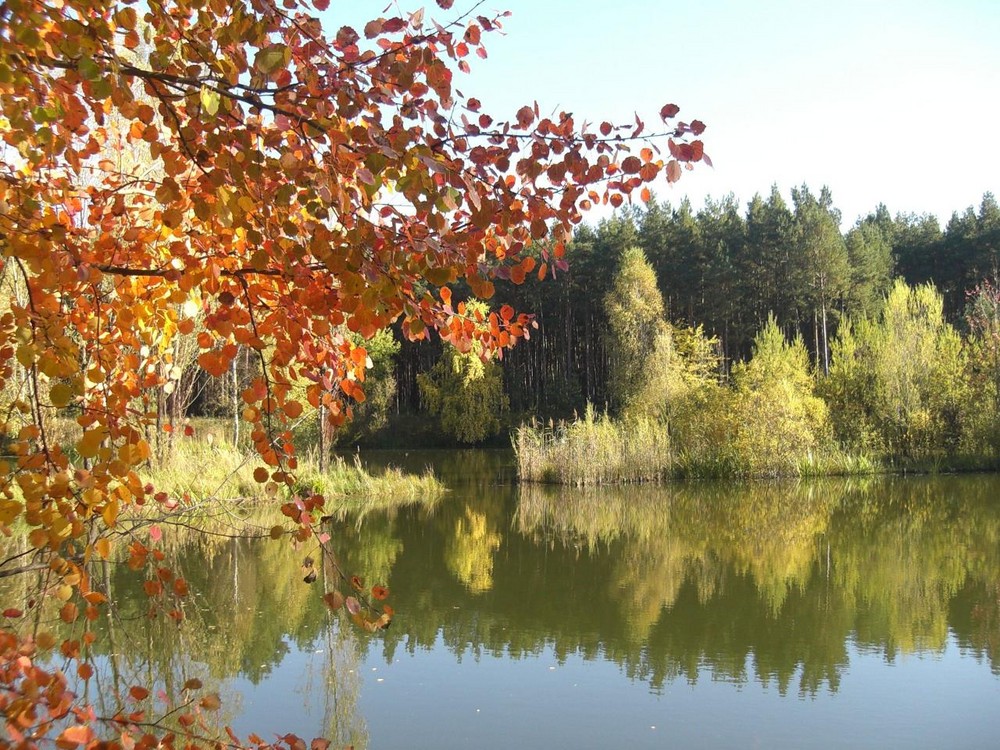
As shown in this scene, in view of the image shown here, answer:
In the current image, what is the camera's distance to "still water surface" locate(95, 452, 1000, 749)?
4.71 m

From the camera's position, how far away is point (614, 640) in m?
6.24

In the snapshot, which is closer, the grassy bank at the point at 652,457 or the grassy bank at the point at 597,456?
the grassy bank at the point at 597,456

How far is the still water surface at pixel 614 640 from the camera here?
4.71 m

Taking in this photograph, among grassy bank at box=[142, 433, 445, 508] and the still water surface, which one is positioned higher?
grassy bank at box=[142, 433, 445, 508]

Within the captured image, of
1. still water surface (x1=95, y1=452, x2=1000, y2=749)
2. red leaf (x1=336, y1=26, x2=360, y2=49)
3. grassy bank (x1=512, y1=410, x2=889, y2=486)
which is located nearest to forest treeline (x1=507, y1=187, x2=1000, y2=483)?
grassy bank (x1=512, y1=410, x2=889, y2=486)

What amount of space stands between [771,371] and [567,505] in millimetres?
7210

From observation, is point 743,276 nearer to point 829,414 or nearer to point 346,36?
point 829,414

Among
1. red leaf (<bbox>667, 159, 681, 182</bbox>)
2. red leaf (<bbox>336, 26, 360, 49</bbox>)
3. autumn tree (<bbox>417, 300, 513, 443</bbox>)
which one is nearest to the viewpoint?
red leaf (<bbox>336, 26, 360, 49</bbox>)

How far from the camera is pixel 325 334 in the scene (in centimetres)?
179

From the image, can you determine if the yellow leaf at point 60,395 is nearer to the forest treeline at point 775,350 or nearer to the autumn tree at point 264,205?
the autumn tree at point 264,205

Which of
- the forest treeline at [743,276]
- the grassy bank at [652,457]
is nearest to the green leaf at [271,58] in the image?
the grassy bank at [652,457]

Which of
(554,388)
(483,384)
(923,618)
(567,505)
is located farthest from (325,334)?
(554,388)

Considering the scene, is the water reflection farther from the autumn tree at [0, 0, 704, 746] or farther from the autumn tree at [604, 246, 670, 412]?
the autumn tree at [604, 246, 670, 412]

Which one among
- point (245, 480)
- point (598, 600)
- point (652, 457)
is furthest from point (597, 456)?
point (598, 600)
